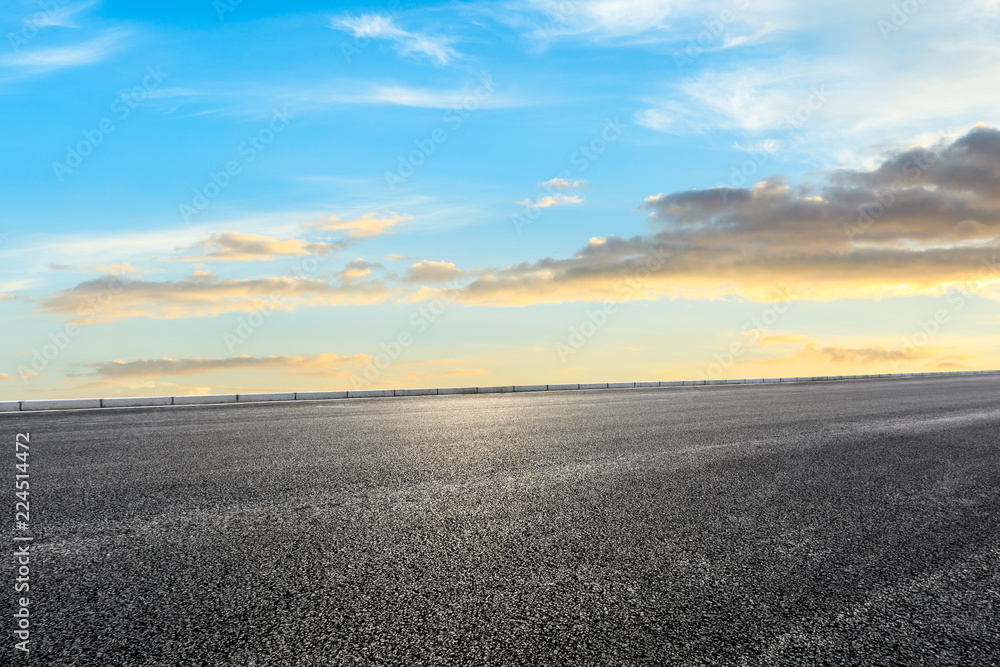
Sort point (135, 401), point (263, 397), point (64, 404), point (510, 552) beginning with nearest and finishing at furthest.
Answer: point (510, 552) < point (64, 404) < point (135, 401) < point (263, 397)

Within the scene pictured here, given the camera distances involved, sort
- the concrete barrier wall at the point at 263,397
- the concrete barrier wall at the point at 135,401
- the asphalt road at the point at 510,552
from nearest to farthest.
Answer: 1. the asphalt road at the point at 510,552
2. the concrete barrier wall at the point at 135,401
3. the concrete barrier wall at the point at 263,397

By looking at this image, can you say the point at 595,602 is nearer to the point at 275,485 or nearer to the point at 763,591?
the point at 763,591

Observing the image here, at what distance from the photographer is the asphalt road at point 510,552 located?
9.20 feet

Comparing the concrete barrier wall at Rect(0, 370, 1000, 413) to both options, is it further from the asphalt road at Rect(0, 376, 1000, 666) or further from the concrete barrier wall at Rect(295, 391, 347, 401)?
the asphalt road at Rect(0, 376, 1000, 666)

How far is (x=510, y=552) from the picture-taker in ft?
12.9

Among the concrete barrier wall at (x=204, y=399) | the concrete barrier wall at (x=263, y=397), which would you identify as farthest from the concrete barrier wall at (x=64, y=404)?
the concrete barrier wall at (x=263, y=397)

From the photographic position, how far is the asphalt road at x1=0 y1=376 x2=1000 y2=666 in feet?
9.20

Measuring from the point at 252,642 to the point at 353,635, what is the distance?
383 mm

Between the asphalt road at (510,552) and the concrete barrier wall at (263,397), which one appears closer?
the asphalt road at (510,552)

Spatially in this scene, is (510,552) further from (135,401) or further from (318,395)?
(318,395)

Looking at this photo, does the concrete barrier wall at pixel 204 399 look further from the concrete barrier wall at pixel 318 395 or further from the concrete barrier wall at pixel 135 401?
the concrete barrier wall at pixel 318 395

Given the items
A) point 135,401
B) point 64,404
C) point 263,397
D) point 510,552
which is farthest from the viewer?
point 263,397

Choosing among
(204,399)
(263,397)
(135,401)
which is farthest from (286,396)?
(135,401)

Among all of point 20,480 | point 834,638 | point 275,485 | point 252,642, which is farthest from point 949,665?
point 20,480
